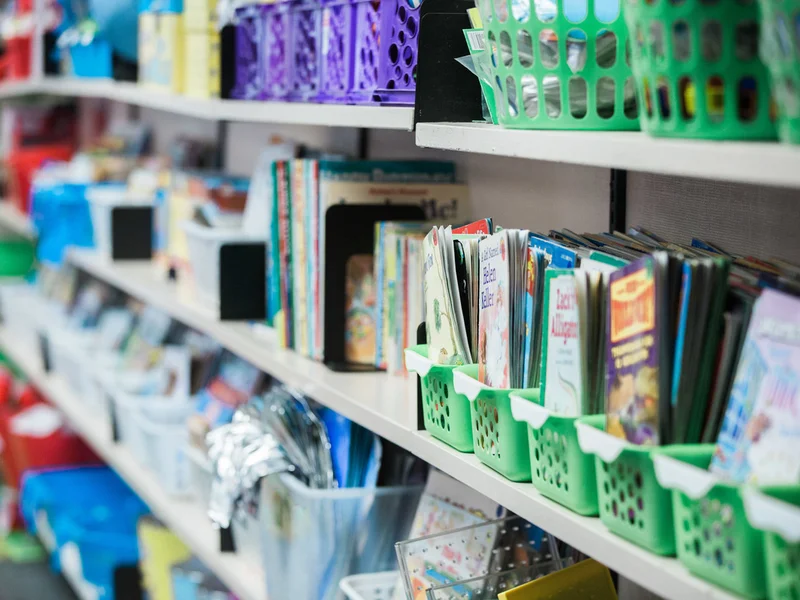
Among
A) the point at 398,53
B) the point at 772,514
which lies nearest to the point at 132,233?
the point at 398,53

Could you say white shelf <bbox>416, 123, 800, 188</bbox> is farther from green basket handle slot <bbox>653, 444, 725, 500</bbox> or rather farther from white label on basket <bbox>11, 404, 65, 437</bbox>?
white label on basket <bbox>11, 404, 65, 437</bbox>

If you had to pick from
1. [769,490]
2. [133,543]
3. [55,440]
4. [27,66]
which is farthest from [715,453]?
[27,66]

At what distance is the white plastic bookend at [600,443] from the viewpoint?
3.19 ft

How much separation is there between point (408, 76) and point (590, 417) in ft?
2.22

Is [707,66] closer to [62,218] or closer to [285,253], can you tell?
[285,253]

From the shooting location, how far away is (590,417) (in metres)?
1.05

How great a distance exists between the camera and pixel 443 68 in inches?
56.4

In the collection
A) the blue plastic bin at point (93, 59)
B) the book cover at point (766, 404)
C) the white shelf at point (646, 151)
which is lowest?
the book cover at point (766, 404)

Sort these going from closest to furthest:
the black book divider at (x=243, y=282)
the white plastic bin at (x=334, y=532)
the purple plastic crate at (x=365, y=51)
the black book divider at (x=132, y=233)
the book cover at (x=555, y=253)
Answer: the book cover at (x=555, y=253), the purple plastic crate at (x=365, y=51), the white plastic bin at (x=334, y=532), the black book divider at (x=243, y=282), the black book divider at (x=132, y=233)

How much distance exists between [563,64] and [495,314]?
30 centimetres

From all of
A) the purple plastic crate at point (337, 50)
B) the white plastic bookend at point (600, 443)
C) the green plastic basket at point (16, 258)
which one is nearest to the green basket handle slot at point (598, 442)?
the white plastic bookend at point (600, 443)

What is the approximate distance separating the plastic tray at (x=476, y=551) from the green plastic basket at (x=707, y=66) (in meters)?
0.80

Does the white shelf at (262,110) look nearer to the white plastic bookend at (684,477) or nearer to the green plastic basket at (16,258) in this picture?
the white plastic bookend at (684,477)

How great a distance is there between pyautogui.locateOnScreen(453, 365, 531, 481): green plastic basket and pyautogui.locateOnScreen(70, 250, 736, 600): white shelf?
0.02 m
